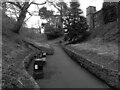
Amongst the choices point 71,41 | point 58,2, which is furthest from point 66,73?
point 71,41

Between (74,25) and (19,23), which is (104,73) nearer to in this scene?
(19,23)

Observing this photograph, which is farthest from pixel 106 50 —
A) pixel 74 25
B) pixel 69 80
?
pixel 74 25

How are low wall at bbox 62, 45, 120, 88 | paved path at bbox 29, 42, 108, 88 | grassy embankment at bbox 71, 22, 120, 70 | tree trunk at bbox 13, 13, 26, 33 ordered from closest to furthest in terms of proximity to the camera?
low wall at bbox 62, 45, 120, 88
paved path at bbox 29, 42, 108, 88
grassy embankment at bbox 71, 22, 120, 70
tree trunk at bbox 13, 13, 26, 33

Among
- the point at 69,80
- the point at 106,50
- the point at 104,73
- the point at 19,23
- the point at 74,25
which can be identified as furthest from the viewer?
the point at 74,25

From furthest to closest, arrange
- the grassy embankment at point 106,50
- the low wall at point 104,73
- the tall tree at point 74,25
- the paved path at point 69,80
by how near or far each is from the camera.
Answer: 1. the tall tree at point 74,25
2. the grassy embankment at point 106,50
3. the paved path at point 69,80
4. the low wall at point 104,73

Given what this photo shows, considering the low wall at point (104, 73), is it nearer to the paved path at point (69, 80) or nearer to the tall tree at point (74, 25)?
the paved path at point (69, 80)

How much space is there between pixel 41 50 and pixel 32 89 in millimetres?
10177

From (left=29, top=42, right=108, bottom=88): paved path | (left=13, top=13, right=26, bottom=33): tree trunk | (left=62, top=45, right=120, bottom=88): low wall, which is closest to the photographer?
(left=62, top=45, right=120, bottom=88): low wall

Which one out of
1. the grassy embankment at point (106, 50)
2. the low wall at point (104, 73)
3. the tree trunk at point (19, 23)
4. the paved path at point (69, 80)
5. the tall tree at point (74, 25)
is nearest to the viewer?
the low wall at point (104, 73)

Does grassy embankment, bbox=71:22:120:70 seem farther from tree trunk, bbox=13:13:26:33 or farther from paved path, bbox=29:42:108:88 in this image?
tree trunk, bbox=13:13:26:33

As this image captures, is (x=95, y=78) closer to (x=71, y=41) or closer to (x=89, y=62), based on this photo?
(x=89, y=62)

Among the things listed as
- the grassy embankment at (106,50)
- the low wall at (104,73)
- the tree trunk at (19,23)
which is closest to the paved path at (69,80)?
→ the low wall at (104,73)

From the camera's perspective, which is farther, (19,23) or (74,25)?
(74,25)

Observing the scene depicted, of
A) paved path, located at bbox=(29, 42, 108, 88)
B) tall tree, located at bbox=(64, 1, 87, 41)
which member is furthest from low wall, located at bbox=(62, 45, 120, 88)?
tall tree, located at bbox=(64, 1, 87, 41)
